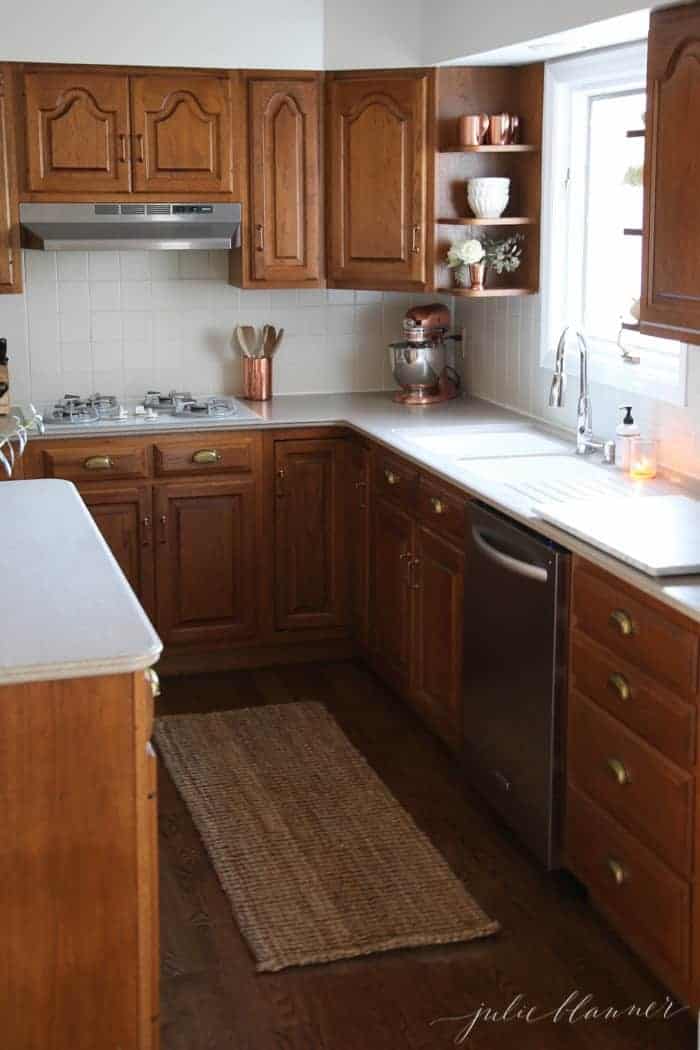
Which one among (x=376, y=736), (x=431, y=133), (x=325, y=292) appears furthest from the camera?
(x=325, y=292)

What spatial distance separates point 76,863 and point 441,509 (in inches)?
80.2

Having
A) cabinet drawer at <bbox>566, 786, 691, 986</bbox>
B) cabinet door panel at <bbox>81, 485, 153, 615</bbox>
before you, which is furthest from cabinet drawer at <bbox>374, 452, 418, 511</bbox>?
cabinet drawer at <bbox>566, 786, 691, 986</bbox>

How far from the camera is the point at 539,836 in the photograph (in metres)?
3.72

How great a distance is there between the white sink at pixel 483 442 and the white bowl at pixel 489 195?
0.76 meters

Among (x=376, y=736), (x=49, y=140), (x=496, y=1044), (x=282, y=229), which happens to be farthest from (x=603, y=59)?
(x=496, y=1044)

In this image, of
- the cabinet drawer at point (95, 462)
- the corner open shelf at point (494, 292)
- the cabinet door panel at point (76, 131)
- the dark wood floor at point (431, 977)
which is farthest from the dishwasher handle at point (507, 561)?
the cabinet door panel at point (76, 131)

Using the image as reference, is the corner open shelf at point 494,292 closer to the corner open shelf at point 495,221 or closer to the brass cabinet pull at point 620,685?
the corner open shelf at point 495,221

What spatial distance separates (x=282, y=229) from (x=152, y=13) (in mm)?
875

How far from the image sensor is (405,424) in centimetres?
512

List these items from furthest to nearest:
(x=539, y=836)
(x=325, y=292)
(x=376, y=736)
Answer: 1. (x=325, y=292)
2. (x=376, y=736)
3. (x=539, y=836)

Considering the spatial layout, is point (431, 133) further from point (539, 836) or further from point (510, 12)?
point (539, 836)

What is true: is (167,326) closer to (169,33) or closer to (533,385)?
(169,33)

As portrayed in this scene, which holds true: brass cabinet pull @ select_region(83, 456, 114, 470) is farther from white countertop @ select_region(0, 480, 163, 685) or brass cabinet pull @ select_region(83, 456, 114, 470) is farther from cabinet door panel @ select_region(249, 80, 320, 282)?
white countertop @ select_region(0, 480, 163, 685)

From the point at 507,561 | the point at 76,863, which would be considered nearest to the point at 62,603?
the point at 76,863
